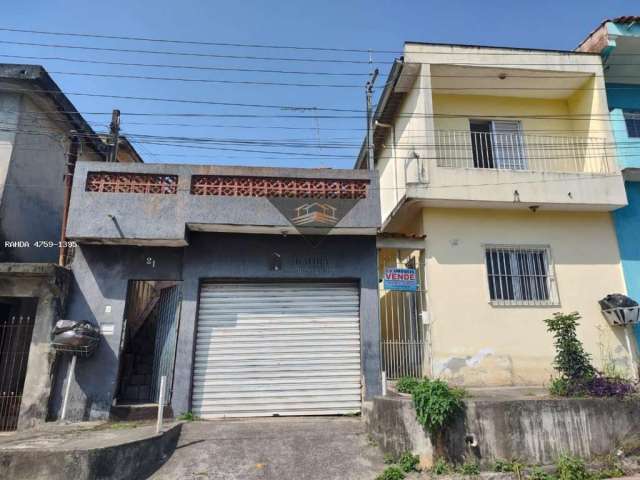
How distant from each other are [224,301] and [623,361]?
8.10m

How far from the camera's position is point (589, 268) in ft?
27.2

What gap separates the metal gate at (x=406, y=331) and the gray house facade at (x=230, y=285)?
43 cm

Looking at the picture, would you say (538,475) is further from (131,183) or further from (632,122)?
(632,122)

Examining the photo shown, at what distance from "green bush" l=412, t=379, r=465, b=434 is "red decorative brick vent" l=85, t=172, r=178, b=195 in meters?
5.76

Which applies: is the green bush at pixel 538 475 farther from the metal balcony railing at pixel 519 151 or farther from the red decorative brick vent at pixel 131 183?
the red decorative brick vent at pixel 131 183

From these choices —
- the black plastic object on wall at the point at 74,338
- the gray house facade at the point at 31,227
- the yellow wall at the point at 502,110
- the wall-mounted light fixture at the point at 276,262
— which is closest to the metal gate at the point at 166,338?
the black plastic object on wall at the point at 74,338

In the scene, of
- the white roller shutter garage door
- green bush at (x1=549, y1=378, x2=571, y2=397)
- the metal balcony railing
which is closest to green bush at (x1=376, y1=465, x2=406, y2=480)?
the white roller shutter garage door

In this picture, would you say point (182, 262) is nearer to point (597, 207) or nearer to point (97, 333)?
point (97, 333)

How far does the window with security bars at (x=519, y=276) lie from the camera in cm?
802

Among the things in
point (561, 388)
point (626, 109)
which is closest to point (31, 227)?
point (561, 388)

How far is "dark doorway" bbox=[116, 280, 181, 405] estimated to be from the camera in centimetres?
762

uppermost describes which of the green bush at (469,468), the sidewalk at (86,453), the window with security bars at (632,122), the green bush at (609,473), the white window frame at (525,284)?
the window with security bars at (632,122)

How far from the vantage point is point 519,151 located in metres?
9.26

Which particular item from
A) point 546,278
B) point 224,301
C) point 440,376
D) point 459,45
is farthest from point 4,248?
point 546,278
